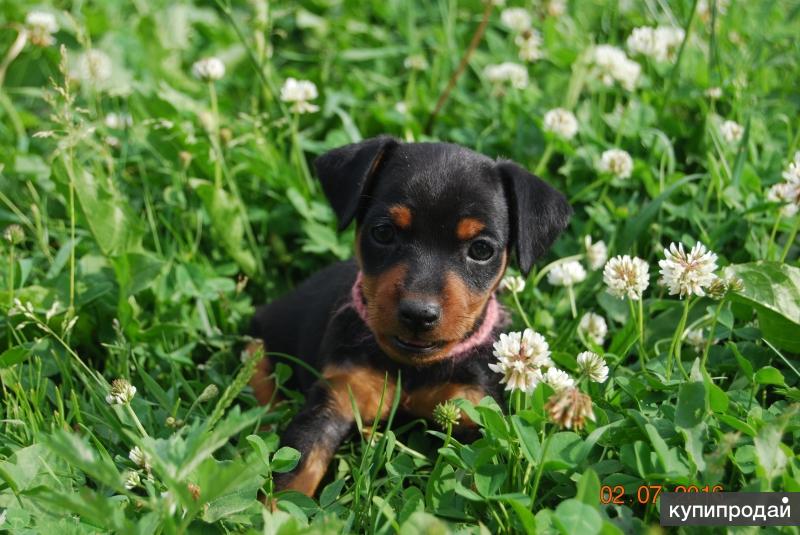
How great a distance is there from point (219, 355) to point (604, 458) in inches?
77.1

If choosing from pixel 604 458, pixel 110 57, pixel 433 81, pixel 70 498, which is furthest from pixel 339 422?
pixel 110 57

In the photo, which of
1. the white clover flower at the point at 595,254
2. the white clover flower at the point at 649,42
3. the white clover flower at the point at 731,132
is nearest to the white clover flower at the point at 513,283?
the white clover flower at the point at 595,254

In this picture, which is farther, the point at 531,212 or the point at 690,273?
the point at 531,212

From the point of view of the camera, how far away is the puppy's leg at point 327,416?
10.8 feet

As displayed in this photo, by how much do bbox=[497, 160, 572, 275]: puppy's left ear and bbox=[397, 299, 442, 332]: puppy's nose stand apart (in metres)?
0.54

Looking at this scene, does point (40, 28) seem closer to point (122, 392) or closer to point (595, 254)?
point (122, 392)

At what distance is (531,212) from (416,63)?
2.59 meters

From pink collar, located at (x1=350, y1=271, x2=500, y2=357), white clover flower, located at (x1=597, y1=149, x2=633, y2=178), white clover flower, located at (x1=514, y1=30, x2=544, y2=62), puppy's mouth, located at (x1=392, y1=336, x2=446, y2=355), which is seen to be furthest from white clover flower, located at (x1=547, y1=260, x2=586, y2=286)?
white clover flower, located at (x1=514, y1=30, x2=544, y2=62)

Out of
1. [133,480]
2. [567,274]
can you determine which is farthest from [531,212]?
[133,480]

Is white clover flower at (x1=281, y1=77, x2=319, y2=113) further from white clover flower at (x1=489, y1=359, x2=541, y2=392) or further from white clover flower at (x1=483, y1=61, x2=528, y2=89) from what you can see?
white clover flower at (x1=489, y1=359, x2=541, y2=392)

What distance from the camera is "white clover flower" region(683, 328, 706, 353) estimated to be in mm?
3711

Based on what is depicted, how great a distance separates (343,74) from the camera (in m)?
6.05

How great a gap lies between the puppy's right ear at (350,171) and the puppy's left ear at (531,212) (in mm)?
540

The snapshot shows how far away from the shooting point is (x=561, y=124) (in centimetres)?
488
